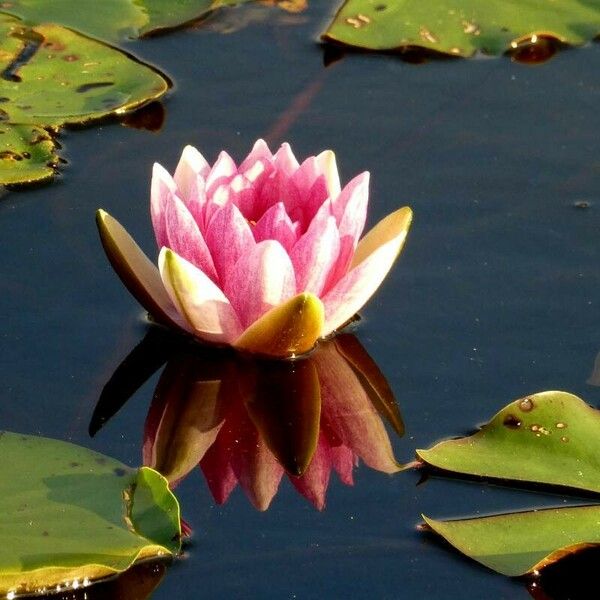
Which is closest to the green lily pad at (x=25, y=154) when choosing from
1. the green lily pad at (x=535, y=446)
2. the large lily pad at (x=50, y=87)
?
the large lily pad at (x=50, y=87)

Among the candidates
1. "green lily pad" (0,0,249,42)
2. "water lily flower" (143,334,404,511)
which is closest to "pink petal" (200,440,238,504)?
"water lily flower" (143,334,404,511)

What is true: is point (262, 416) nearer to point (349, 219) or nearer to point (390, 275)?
point (349, 219)

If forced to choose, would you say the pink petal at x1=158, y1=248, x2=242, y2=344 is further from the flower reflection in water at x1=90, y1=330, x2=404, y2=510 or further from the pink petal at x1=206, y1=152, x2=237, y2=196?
the pink petal at x1=206, y1=152, x2=237, y2=196

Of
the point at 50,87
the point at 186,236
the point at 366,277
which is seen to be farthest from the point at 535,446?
the point at 50,87

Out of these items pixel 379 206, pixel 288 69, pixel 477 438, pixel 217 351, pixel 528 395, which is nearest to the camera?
pixel 477 438

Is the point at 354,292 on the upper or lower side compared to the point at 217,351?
upper

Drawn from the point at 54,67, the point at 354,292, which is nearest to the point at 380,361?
the point at 354,292

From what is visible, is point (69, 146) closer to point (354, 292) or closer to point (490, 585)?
point (354, 292)

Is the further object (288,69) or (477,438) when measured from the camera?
(288,69)
